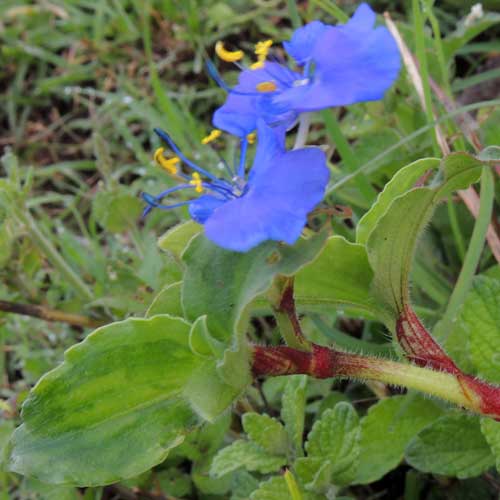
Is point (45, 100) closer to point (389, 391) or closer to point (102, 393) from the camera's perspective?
point (389, 391)

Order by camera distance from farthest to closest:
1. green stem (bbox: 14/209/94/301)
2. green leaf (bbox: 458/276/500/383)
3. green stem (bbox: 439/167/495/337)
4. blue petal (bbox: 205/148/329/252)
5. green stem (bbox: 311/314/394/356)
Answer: green stem (bbox: 14/209/94/301) < green stem (bbox: 311/314/394/356) < green stem (bbox: 439/167/495/337) < green leaf (bbox: 458/276/500/383) < blue petal (bbox: 205/148/329/252)

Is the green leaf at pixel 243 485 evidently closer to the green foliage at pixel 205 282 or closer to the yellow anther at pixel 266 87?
the green foliage at pixel 205 282

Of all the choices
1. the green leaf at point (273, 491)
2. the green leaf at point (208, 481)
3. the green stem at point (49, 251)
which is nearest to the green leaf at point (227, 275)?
the green leaf at point (273, 491)

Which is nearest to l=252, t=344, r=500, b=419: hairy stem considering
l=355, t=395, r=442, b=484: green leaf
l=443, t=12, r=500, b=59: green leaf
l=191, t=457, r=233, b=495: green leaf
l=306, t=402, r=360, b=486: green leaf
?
l=306, t=402, r=360, b=486: green leaf

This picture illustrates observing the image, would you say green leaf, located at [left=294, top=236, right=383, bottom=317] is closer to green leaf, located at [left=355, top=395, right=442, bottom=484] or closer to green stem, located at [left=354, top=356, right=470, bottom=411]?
green stem, located at [left=354, top=356, right=470, bottom=411]

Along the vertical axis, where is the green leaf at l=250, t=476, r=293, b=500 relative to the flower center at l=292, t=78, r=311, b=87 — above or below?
below

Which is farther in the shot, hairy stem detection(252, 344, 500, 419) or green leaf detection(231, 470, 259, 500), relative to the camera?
green leaf detection(231, 470, 259, 500)
